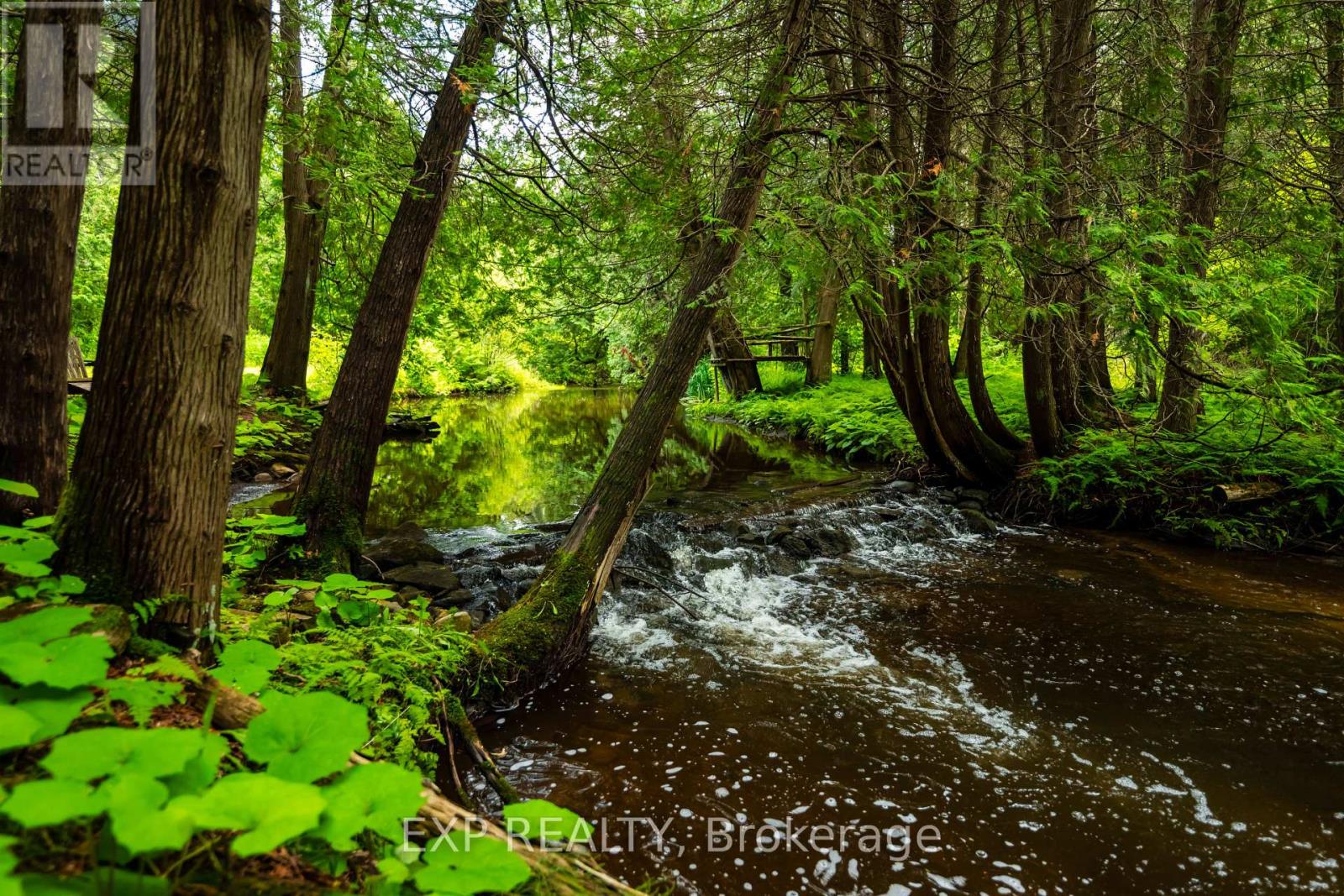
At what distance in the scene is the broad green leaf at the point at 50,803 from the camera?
0.81 meters

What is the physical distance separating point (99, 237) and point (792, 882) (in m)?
19.3

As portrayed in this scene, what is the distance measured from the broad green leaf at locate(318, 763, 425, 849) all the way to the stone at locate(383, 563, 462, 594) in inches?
148

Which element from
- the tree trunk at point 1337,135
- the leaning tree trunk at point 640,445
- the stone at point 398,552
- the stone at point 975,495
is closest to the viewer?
the leaning tree trunk at point 640,445

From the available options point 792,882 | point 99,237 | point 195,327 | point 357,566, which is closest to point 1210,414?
point 792,882

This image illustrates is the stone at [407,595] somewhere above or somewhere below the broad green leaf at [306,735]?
below

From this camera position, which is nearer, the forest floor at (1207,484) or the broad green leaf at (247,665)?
the broad green leaf at (247,665)

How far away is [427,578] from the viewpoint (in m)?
4.88

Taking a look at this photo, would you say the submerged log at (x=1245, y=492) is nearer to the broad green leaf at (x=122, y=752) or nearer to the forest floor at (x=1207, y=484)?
the forest floor at (x=1207, y=484)

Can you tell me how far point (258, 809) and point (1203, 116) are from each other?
9812 millimetres

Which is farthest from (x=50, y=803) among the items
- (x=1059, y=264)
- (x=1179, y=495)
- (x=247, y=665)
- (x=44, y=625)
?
(x=1179, y=495)

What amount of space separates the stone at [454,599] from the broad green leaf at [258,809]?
369cm

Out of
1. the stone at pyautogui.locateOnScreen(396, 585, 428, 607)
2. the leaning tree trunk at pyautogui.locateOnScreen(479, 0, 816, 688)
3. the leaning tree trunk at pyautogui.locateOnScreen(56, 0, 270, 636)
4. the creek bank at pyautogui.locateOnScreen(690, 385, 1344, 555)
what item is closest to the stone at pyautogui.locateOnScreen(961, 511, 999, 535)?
the creek bank at pyautogui.locateOnScreen(690, 385, 1344, 555)

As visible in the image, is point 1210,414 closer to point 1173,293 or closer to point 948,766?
point 1173,293

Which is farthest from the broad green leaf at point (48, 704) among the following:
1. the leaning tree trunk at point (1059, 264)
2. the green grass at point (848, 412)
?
the green grass at point (848, 412)
